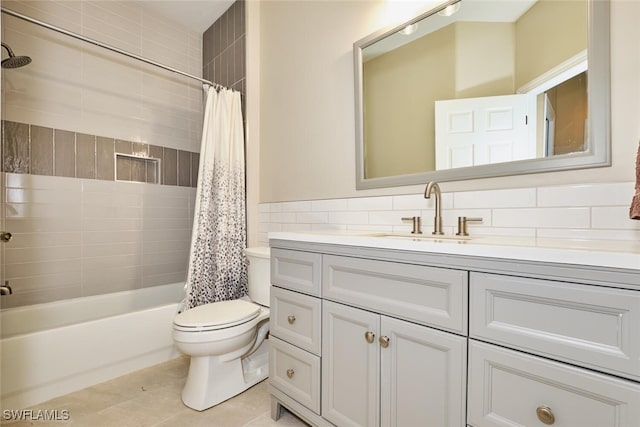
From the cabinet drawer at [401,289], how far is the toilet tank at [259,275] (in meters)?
0.75

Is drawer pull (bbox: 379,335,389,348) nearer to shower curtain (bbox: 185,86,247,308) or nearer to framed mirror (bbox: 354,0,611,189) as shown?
framed mirror (bbox: 354,0,611,189)

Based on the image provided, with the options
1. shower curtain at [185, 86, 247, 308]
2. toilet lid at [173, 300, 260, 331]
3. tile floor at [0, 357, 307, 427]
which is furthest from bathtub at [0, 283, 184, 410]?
toilet lid at [173, 300, 260, 331]

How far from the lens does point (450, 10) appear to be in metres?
1.36

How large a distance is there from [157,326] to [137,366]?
0.87ft

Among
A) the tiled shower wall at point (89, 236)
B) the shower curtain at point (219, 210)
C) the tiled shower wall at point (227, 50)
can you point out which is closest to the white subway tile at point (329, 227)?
the shower curtain at point (219, 210)

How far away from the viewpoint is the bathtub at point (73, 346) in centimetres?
155

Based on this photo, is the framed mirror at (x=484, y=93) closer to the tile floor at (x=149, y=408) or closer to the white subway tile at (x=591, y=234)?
the white subway tile at (x=591, y=234)

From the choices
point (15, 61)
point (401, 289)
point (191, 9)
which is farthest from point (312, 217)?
point (191, 9)

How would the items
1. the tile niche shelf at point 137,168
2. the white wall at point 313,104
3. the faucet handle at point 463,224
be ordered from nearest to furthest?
1. the faucet handle at point 463,224
2. the white wall at point 313,104
3. the tile niche shelf at point 137,168

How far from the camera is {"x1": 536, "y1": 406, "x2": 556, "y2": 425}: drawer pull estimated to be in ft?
2.33

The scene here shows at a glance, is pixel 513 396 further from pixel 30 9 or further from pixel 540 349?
pixel 30 9

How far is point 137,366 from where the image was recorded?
6.41ft

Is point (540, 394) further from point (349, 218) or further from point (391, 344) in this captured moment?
point (349, 218)


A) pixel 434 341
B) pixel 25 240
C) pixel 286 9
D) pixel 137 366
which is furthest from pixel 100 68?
pixel 434 341
